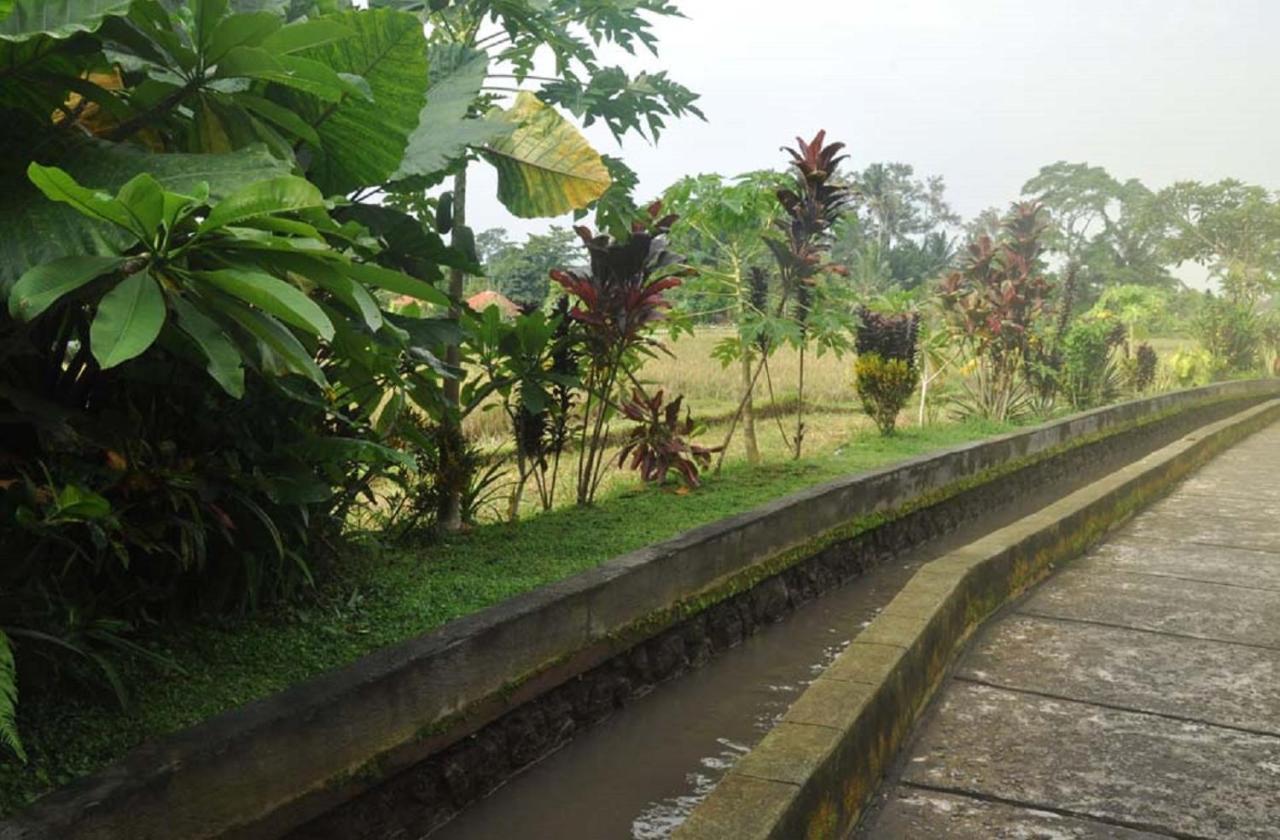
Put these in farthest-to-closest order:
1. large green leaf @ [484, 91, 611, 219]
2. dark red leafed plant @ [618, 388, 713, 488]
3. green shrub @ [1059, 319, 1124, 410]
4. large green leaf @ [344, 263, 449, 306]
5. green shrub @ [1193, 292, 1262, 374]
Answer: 1. green shrub @ [1193, 292, 1262, 374]
2. green shrub @ [1059, 319, 1124, 410]
3. dark red leafed plant @ [618, 388, 713, 488]
4. large green leaf @ [484, 91, 611, 219]
5. large green leaf @ [344, 263, 449, 306]

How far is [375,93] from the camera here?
103 inches

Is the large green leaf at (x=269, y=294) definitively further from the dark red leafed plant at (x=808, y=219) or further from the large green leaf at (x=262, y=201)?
the dark red leafed plant at (x=808, y=219)

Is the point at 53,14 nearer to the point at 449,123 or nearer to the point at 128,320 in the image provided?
the point at 128,320

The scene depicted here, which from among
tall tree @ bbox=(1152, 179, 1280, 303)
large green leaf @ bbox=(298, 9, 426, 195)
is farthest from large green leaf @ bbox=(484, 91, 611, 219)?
tall tree @ bbox=(1152, 179, 1280, 303)

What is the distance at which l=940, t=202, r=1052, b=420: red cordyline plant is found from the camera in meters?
11.9

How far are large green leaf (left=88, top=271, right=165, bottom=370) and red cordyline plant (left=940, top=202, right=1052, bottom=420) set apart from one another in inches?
427

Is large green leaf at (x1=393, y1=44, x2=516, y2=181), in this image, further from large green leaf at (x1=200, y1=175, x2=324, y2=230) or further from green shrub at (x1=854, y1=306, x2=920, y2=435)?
green shrub at (x1=854, y1=306, x2=920, y2=435)

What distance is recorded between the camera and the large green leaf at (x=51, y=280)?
1.70 meters

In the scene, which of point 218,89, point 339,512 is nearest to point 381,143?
point 218,89

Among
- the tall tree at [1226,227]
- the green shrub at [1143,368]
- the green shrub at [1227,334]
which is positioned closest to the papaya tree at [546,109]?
the green shrub at [1143,368]

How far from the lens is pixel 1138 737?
2863mm

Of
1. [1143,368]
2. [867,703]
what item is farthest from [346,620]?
[1143,368]

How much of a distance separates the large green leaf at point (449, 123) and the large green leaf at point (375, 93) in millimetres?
137

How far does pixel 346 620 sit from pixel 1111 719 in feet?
6.66
